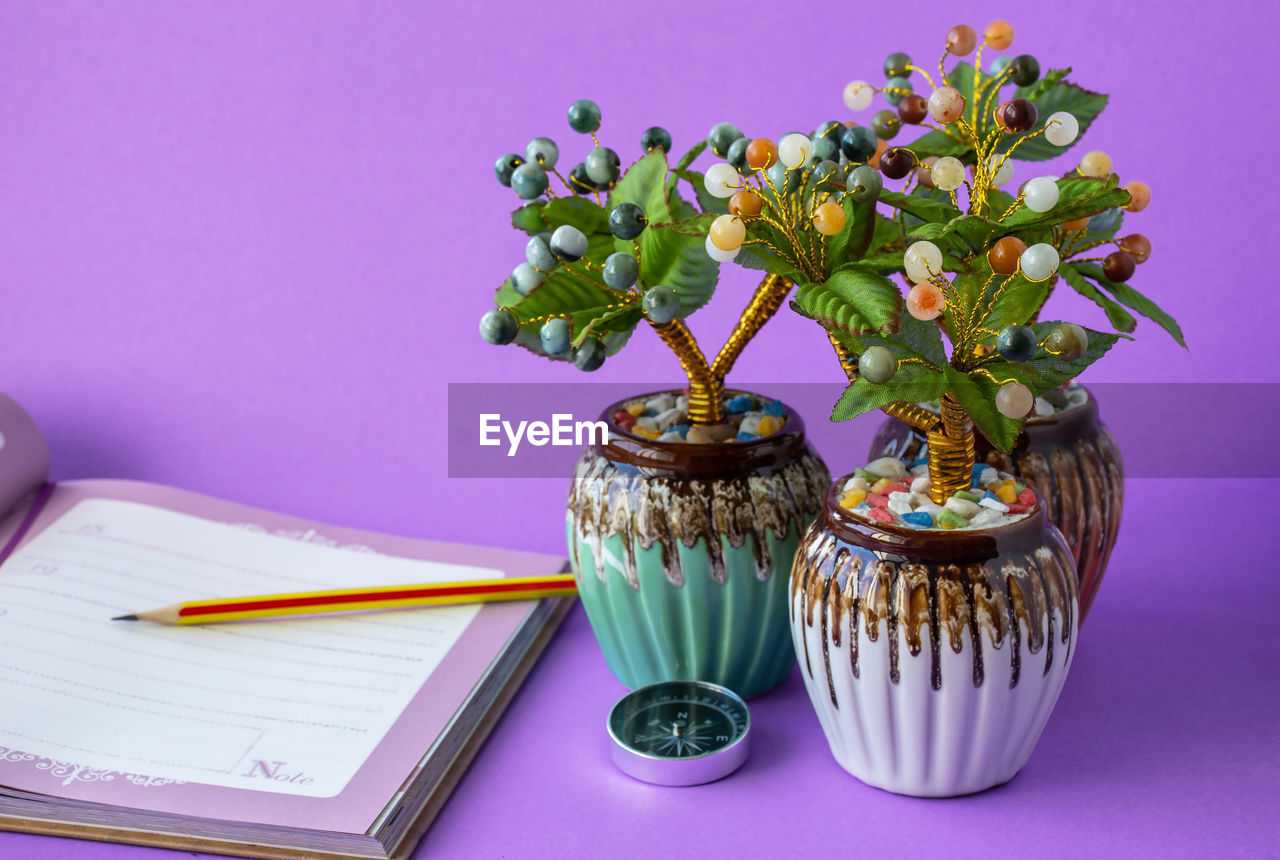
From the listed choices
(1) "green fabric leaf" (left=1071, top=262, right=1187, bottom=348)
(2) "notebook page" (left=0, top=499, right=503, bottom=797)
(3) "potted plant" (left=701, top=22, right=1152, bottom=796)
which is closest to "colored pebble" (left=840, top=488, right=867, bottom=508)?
(3) "potted plant" (left=701, top=22, right=1152, bottom=796)

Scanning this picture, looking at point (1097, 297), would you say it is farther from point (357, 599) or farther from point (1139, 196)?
point (357, 599)

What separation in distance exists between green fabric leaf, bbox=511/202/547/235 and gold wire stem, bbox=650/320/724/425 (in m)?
0.11

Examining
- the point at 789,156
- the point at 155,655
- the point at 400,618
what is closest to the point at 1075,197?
the point at 789,156

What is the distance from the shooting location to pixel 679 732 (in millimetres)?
817

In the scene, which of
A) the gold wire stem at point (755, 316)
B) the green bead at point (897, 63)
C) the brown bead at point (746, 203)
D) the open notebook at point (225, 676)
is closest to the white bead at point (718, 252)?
the brown bead at point (746, 203)

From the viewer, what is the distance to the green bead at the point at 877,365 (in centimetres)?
65

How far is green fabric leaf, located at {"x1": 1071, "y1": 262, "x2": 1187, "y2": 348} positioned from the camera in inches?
32.2

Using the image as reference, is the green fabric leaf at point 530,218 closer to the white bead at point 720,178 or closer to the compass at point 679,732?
the white bead at point 720,178

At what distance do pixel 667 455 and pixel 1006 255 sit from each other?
26 cm

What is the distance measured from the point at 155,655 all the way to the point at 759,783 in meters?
0.46

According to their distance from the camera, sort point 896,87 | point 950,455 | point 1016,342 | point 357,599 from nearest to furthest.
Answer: point 1016,342 < point 950,455 < point 896,87 < point 357,599

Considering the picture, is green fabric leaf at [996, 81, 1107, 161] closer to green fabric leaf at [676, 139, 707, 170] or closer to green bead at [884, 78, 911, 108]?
green bead at [884, 78, 911, 108]

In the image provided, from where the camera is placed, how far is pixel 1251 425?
119 cm

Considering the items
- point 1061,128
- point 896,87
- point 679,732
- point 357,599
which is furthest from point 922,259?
point 357,599
